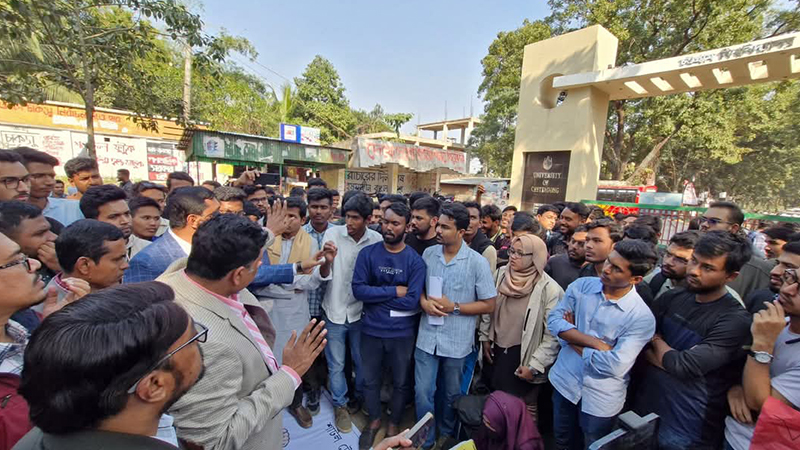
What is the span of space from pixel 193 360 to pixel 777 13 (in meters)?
19.8

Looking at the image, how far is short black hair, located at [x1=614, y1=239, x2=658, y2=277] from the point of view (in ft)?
6.61

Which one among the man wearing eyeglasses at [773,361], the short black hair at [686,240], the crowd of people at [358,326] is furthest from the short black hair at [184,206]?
the short black hair at [686,240]

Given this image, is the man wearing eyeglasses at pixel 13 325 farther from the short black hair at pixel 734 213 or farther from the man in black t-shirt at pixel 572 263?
the short black hair at pixel 734 213

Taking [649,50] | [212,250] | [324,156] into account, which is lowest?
[212,250]

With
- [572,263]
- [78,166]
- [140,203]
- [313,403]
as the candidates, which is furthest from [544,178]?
[78,166]

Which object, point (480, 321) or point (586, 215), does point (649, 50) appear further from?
point (480, 321)

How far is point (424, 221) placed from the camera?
10.3ft

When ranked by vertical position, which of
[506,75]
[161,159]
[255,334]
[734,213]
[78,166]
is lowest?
[255,334]

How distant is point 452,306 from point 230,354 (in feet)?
5.56

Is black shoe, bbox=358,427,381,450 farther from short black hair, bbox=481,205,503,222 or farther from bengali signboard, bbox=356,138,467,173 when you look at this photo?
bengali signboard, bbox=356,138,467,173

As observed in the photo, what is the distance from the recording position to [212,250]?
1.38 metres

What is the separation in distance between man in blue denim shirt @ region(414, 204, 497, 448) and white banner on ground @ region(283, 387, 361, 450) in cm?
77

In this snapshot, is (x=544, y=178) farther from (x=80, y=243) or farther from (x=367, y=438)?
(x=80, y=243)

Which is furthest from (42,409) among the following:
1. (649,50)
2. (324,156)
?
(649,50)
